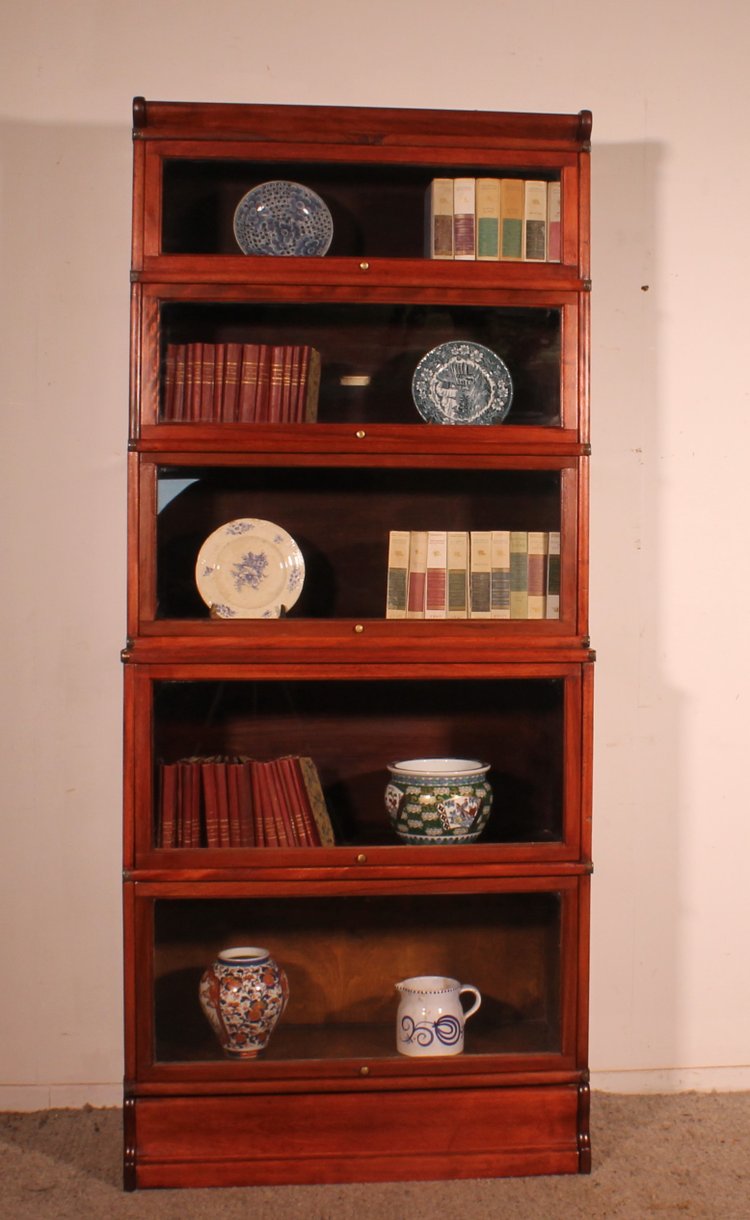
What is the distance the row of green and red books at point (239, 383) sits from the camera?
207 cm

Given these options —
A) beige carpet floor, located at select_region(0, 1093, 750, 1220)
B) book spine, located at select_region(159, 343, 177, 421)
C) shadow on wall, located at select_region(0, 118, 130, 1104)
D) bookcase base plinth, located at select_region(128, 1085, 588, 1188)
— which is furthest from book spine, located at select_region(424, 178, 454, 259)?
beige carpet floor, located at select_region(0, 1093, 750, 1220)

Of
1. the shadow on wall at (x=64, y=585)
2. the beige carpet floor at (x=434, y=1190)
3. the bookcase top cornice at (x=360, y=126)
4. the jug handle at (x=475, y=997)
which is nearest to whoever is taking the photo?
the beige carpet floor at (x=434, y=1190)

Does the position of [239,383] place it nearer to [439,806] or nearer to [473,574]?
[473,574]

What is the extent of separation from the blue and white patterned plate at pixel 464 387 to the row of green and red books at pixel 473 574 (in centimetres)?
21

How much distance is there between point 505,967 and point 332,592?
753mm

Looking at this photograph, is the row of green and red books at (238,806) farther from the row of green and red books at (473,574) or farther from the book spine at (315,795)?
the row of green and red books at (473,574)

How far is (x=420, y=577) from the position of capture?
215 cm

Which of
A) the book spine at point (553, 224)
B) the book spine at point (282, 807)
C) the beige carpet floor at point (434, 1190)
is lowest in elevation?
the beige carpet floor at point (434, 1190)

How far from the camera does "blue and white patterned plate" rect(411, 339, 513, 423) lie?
2.16 metres

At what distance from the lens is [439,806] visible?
2.13 m

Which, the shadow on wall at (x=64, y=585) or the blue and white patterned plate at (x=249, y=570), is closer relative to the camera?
the blue and white patterned plate at (x=249, y=570)

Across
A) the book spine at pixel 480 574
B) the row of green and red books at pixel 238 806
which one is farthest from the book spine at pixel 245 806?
the book spine at pixel 480 574

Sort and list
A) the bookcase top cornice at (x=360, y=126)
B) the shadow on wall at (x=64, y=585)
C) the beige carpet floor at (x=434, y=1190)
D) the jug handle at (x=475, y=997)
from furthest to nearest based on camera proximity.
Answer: the shadow on wall at (x=64, y=585), the jug handle at (x=475, y=997), the bookcase top cornice at (x=360, y=126), the beige carpet floor at (x=434, y=1190)

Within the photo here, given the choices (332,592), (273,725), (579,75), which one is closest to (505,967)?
(273,725)
